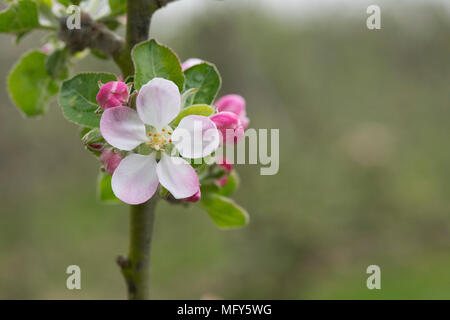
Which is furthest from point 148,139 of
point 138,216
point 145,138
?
point 138,216

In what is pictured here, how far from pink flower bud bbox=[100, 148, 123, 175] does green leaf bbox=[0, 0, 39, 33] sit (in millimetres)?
368

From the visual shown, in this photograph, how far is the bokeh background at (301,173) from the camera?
16.5 feet

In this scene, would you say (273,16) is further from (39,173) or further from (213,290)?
(39,173)

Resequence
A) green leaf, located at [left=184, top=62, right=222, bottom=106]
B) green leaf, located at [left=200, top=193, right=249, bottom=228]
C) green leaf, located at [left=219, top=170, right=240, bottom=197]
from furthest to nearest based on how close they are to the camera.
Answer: green leaf, located at [left=219, top=170, right=240, bottom=197] < green leaf, located at [left=200, top=193, right=249, bottom=228] < green leaf, located at [left=184, top=62, right=222, bottom=106]

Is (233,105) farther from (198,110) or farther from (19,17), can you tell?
(19,17)

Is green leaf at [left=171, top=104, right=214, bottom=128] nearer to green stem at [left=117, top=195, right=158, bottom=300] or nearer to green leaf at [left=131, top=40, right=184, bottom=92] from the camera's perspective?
green leaf at [left=131, top=40, right=184, bottom=92]

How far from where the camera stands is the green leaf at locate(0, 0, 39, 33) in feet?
2.88

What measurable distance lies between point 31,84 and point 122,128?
0.47 metres

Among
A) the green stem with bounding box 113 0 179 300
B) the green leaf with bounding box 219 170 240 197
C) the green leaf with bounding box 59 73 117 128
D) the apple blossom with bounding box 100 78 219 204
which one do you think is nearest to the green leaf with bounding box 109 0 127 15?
the green stem with bounding box 113 0 179 300

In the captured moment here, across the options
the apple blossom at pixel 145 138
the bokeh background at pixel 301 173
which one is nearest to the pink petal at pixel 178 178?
the apple blossom at pixel 145 138

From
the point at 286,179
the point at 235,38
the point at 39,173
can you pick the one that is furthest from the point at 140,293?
the point at 39,173

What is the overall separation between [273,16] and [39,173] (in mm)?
4248

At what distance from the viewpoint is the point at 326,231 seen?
6.32 metres

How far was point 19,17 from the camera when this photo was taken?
0.89 meters
